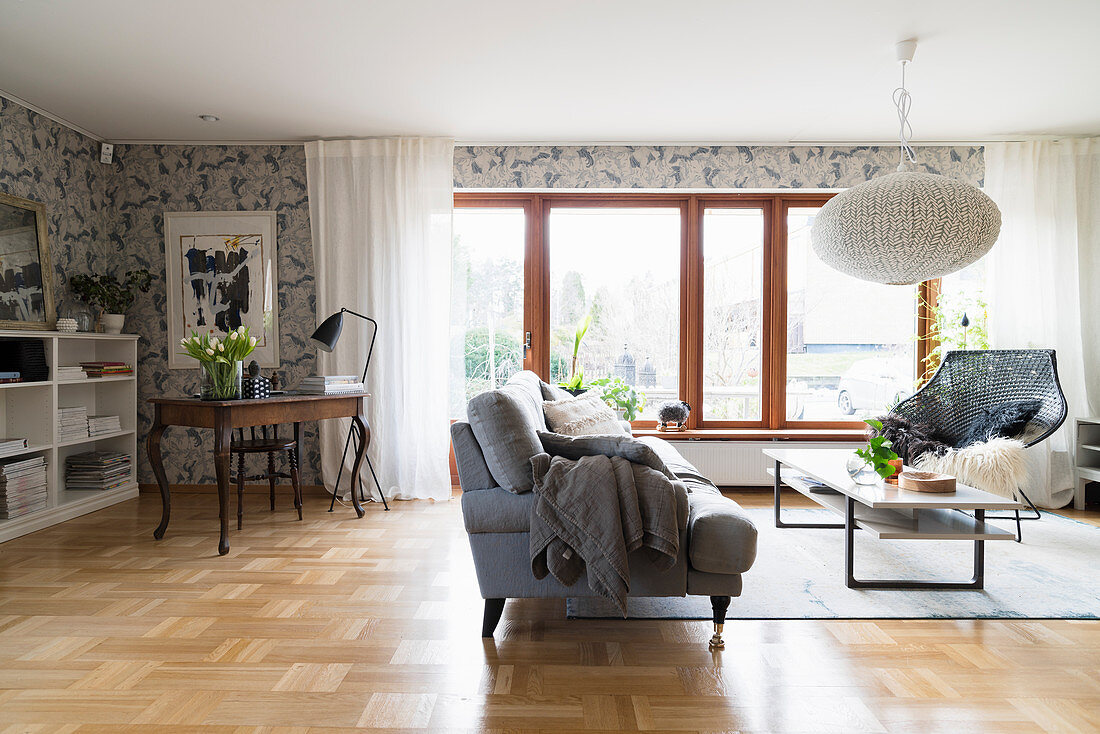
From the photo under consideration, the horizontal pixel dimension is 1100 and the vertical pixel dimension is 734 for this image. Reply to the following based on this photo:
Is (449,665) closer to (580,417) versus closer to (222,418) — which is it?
(580,417)

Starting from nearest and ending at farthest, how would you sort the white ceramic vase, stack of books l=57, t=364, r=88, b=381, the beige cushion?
the beige cushion → stack of books l=57, t=364, r=88, b=381 → the white ceramic vase

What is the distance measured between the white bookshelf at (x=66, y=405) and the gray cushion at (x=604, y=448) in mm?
3053

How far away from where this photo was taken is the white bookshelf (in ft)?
12.6

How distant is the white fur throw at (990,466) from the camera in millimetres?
3475

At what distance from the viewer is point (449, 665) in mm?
2170

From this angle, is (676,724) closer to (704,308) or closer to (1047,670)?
(1047,670)

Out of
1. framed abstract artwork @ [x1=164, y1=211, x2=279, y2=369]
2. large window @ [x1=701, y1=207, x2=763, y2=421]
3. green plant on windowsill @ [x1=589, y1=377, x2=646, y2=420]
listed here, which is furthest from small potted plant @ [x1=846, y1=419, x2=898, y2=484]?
framed abstract artwork @ [x1=164, y1=211, x2=279, y2=369]

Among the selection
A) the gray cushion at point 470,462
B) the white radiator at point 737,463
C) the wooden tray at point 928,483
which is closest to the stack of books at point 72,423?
the gray cushion at point 470,462

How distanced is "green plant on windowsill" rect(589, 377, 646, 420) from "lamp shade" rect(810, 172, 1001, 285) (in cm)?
200

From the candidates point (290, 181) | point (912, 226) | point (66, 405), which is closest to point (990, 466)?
point (912, 226)

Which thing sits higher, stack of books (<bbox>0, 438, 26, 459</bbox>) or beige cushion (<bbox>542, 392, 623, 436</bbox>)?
beige cushion (<bbox>542, 392, 623, 436</bbox>)

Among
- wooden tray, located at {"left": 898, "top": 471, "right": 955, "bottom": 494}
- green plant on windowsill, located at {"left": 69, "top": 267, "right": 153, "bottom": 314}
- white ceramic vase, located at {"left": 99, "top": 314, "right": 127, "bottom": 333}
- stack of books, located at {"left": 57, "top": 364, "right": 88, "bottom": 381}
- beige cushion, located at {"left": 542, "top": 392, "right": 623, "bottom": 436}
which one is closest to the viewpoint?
wooden tray, located at {"left": 898, "top": 471, "right": 955, "bottom": 494}

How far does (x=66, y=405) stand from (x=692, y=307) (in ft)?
14.1

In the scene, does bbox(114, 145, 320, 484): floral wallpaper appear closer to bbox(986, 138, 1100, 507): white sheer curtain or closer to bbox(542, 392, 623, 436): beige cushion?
bbox(542, 392, 623, 436): beige cushion
